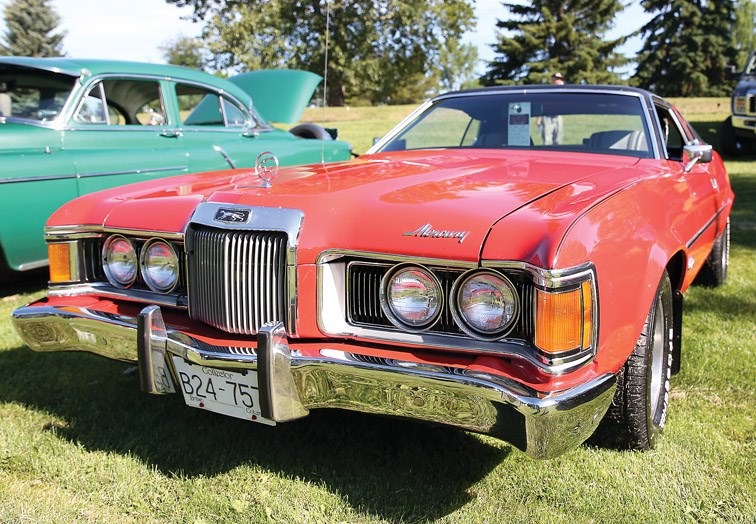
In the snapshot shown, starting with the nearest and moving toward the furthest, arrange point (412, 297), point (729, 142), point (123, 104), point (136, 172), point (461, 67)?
point (412, 297) < point (136, 172) < point (123, 104) < point (729, 142) < point (461, 67)

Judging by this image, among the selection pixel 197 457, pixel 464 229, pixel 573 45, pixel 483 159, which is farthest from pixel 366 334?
pixel 573 45

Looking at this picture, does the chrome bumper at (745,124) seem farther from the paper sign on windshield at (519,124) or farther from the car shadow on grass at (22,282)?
the car shadow on grass at (22,282)

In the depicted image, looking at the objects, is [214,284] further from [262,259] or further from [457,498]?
[457,498]

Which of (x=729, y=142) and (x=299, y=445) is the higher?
(x=729, y=142)

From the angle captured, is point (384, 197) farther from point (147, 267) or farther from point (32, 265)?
point (32, 265)

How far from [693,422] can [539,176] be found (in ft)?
3.92

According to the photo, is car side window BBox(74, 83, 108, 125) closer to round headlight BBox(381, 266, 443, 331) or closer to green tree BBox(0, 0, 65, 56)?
round headlight BBox(381, 266, 443, 331)

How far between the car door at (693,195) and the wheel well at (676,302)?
0.33 ft

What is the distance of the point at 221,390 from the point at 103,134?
3.62 meters

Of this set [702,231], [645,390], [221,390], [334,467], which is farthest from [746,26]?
[221,390]

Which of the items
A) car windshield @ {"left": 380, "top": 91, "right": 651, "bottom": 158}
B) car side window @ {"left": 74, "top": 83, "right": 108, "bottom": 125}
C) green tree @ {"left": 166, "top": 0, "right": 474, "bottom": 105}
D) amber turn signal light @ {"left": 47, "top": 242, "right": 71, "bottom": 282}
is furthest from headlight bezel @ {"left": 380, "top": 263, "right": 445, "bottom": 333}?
green tree @ {"left": 166, "top": 0, "right": 474, "bottom": 105}

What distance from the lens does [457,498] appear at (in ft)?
7.41

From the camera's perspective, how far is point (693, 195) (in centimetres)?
329

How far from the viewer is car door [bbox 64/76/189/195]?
193 inches
